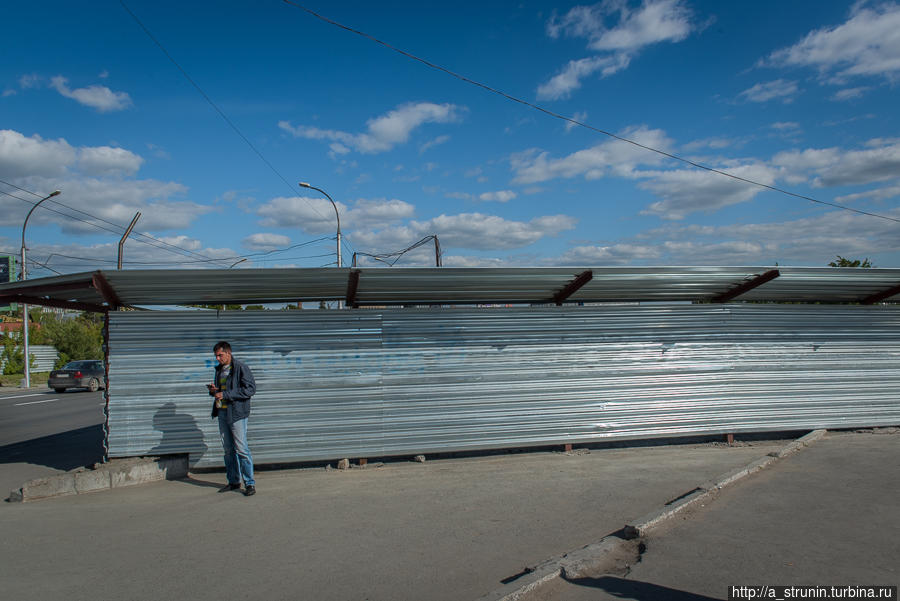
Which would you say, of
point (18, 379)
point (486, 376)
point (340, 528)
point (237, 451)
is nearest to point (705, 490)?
point (486, 376)

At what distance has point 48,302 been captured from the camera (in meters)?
7.84

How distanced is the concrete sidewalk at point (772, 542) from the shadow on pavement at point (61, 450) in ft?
23.3

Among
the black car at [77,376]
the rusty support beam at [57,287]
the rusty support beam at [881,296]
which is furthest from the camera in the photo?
the black car at [77,376]

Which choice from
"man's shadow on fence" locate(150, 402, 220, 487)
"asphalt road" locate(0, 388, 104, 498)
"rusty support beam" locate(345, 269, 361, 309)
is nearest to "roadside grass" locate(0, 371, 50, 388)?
"asphalt road" locate(0, 388, 104, 498)

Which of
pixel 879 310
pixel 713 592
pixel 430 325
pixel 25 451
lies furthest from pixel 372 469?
pixel 879 310

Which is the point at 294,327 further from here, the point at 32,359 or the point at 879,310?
the point at 32,359

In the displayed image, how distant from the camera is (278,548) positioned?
4828mm

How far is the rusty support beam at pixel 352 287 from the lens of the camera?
23.2 feet

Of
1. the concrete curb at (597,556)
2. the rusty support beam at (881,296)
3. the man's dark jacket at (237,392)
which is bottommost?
the concrete curb at (597,556)

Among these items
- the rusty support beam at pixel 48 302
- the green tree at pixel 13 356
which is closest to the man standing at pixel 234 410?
the rusty support beam at pixel 48 302

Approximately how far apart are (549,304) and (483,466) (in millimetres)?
2611

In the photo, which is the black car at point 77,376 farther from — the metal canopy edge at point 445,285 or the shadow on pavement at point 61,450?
the metal canopy edge at point 445,285

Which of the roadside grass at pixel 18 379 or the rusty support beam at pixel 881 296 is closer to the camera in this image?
the rusty support beam at pixel 881 296

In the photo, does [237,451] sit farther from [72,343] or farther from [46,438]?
[72,343]
